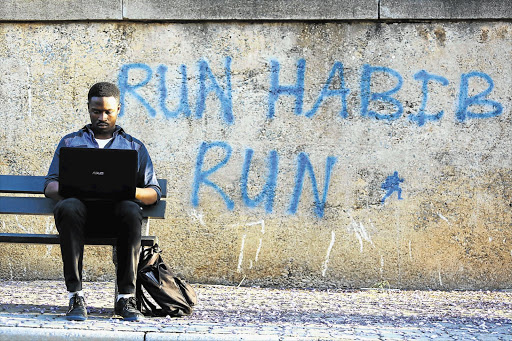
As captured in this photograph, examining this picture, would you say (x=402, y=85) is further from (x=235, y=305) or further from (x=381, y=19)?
(x=235, y=305)

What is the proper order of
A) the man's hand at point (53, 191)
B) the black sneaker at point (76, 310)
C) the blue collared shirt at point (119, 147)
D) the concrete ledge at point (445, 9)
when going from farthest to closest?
the concrete ledge at point (445, 9) → the blue collared shirt at point (119, 147) → the man's hand at point (53, 191) → the black sneaker at point (76, 310)

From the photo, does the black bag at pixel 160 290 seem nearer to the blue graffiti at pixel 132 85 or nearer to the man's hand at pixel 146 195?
the man's hand at pixel 146 195

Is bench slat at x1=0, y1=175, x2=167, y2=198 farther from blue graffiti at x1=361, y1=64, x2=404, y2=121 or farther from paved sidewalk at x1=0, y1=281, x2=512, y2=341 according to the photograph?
blue graffiti at x1=361, y1=64, x2=404, y2=121

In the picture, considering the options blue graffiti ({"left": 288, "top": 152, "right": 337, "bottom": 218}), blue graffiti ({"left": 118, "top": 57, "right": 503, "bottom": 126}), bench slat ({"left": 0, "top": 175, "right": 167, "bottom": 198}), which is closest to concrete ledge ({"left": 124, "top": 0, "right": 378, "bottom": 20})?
blue graffiti ({"left": 118, "top": 57, "right": 503, "bottom": 126})

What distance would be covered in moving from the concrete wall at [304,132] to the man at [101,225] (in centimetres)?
141

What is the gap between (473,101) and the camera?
6047 millimetres

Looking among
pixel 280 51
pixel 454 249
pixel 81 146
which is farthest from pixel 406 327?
pixel 280 51

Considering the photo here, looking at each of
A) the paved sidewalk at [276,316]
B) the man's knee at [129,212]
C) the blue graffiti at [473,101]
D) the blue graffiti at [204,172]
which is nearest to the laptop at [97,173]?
the man's knee at [129,212]

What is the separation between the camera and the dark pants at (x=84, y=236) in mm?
4301

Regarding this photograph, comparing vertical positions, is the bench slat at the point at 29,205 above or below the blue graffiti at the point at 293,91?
below

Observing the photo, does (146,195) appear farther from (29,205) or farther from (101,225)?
(29,205)

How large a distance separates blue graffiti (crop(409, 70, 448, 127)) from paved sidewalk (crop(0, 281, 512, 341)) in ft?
4.41

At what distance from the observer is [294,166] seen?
608 centimetres

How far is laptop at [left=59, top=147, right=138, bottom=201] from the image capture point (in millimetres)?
4332
